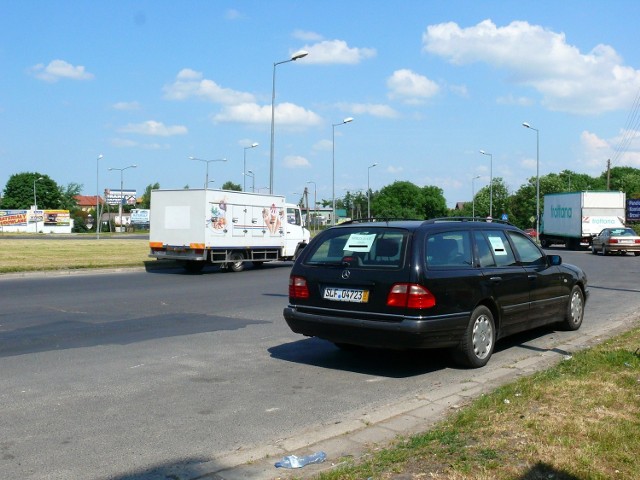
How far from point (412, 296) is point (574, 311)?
13.9 ft

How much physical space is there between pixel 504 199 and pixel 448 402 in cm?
10323

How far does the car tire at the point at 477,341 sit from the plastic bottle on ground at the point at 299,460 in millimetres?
3062

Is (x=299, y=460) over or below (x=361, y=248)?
below

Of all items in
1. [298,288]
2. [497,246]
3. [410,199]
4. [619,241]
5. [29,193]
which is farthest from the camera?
[410,199]

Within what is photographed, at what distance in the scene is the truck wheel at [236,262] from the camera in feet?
75.7

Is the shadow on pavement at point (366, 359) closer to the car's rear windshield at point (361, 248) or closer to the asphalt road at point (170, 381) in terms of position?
the asphalt road at point (170, 381)

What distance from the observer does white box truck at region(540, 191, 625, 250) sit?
40625 mm

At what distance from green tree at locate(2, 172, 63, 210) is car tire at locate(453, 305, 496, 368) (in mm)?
135280

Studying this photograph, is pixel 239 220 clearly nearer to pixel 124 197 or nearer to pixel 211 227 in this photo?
pixel 211 227

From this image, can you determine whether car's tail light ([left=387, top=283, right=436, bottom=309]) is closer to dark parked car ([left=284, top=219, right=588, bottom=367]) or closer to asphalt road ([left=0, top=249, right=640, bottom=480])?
dark parked car ([left=284, top=219, right=588, bottom=367])

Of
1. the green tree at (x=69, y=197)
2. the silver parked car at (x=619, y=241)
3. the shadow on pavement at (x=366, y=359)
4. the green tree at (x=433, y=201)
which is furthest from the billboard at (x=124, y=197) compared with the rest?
the shadow on pavement at (x=366, y=359)

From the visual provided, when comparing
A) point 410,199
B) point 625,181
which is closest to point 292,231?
point 625,181

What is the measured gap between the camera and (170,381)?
682 cm

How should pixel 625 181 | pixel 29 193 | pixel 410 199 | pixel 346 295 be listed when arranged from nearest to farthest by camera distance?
pixel 346 295 → pixel 625 181 → pixel 29 193 → pixel 410 199
